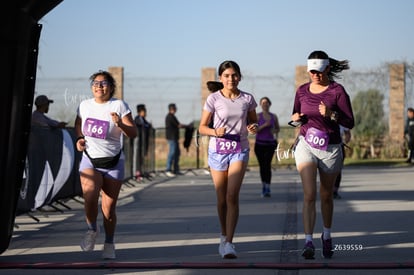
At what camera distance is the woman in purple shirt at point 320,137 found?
993 centimetres

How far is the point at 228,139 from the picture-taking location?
10180 mm

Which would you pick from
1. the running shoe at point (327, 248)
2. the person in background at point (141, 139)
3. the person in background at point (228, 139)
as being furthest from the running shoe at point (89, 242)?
the person in background at point (141, 139)

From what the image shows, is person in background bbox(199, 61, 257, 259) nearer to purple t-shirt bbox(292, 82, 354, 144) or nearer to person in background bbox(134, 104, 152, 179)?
purple t-shirt bbox(292, 82, 354, 144)

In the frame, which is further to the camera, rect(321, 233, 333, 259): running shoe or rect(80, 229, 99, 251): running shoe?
rect(80, 229, 99, 251): running shoe

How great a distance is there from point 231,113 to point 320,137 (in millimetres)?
945

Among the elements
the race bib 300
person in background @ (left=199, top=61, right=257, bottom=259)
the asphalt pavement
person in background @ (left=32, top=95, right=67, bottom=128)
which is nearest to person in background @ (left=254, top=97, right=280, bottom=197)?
the asphalt pavement

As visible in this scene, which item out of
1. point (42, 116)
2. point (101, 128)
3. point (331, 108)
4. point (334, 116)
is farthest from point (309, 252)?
point (42, 116)

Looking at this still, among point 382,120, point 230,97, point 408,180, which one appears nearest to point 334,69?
point 230,97

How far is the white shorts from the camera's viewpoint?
10.0 m

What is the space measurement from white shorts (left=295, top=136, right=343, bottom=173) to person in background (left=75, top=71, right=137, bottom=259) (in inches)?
66.9

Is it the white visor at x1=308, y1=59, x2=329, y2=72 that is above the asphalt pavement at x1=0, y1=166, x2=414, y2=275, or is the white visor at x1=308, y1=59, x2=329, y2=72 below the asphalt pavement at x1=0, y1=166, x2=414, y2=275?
above

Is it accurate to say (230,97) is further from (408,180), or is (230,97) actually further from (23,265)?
(408,180)

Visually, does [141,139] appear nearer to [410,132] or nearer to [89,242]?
[410,132]

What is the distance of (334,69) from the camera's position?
407 inches
